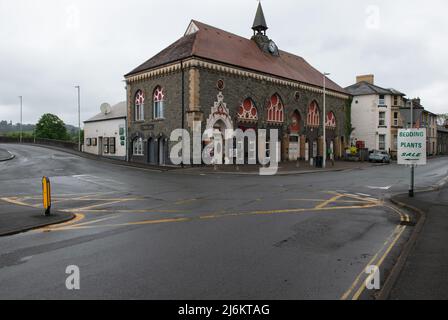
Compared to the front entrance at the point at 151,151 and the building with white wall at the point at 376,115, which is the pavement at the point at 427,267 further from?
the building with white wall at the point at 376,115

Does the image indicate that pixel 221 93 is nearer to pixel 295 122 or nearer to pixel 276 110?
pixel 276 110

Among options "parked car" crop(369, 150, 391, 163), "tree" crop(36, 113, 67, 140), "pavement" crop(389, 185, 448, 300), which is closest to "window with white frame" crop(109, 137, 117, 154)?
"parked car" crop(369, 150, 391, 163)

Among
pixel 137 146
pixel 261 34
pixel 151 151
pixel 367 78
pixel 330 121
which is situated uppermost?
pixel 261 34

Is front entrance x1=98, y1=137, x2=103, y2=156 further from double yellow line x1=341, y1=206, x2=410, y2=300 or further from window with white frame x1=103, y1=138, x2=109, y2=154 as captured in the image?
double yellow line x1=341, y1=206, x2=410, y2=300

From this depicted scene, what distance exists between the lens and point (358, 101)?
5475 centimetres

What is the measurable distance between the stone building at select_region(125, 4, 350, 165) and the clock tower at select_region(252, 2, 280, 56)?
0.4 inches

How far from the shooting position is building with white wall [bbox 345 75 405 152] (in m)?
53.4

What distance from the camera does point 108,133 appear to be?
45.0 metres

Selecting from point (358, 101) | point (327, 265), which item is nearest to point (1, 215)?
point (327, 265)

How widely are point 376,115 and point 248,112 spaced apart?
2701cm

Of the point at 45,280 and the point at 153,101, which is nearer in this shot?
the point at 45,280

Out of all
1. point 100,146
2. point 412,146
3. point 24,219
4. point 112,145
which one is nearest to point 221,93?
point 112,145
